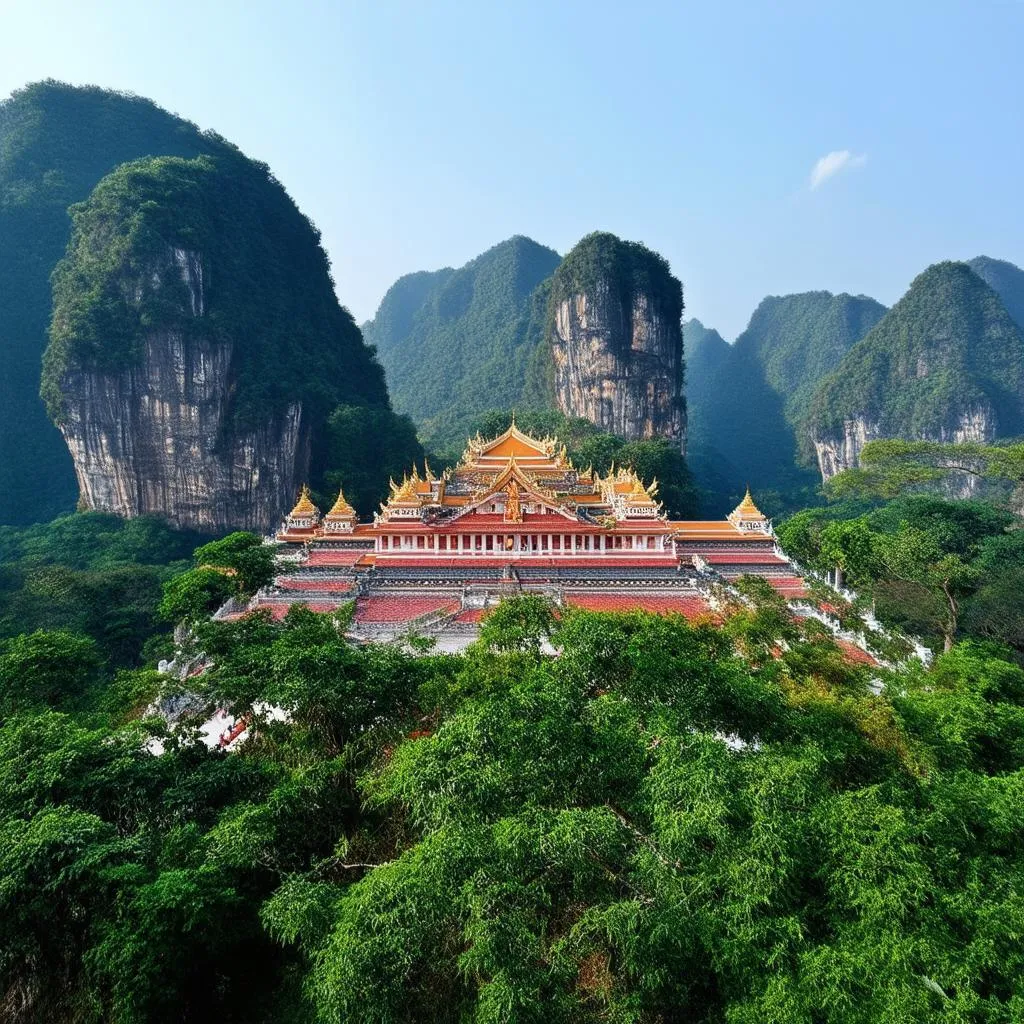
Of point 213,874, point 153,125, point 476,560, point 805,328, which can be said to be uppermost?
point 153,125

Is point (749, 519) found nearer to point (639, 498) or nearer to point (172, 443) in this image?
point (639, 498)

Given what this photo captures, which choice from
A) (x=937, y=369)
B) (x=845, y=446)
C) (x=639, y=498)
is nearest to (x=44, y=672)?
(x=639, y=498)

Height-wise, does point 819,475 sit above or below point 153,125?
below

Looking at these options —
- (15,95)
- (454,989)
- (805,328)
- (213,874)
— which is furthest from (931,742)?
(805,328)

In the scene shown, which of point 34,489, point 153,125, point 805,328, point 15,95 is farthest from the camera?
point 805,328

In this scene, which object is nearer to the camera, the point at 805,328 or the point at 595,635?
the point at 595,635

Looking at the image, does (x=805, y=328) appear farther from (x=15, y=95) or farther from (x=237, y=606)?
(x=237, y=606)

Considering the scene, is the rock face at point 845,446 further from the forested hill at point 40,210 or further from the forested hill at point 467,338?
the forested hill at point 40,210
